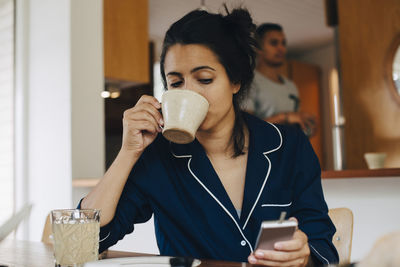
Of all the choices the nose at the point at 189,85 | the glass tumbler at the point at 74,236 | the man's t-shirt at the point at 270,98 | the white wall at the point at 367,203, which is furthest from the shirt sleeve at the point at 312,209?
the man's t-shirt at the point at 270,98

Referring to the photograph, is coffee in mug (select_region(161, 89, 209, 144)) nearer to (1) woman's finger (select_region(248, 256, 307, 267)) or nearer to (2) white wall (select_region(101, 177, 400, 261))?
(1) woman's finger (select_region(248, 256, 307, 267))

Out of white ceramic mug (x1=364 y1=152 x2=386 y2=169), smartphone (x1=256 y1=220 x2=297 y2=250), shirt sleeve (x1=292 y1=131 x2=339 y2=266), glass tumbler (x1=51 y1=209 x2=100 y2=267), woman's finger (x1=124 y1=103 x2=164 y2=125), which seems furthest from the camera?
white ceramic mug (x1=364 y1=152 x2=386 y2=169)

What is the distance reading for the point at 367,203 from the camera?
171 centimetres

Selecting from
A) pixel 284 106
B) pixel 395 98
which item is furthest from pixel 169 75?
pixel 395 98

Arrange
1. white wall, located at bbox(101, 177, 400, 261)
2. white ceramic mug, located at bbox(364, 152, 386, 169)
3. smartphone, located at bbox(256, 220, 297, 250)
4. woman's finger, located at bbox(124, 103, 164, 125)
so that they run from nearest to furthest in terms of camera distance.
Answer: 1. smartphone, located at bbox(256, 220, 297, 250)
2. woman's finger, located at bbox(124, 103, 164, 125)
3. white wall, located at bbox(101, 177, 400, 261)
4. white ceramic mug, located at bbox(364, 152, 386, 169)

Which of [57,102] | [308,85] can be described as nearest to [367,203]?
[57,102]

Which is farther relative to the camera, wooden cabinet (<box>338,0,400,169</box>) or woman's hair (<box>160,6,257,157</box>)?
wooden cabinet (<box>338,0,400,169</box>)

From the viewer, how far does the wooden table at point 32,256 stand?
842 millimetres

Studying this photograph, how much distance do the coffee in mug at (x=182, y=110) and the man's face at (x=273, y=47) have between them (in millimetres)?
2475

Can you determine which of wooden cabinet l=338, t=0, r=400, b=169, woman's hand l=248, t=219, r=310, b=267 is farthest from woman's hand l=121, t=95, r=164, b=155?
wooden cabinet l=338, t=0, r=400, b=169

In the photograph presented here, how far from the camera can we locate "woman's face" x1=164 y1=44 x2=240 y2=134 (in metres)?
1.10

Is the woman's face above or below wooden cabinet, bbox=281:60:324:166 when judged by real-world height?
below

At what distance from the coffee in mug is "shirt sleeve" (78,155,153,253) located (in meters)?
0.28

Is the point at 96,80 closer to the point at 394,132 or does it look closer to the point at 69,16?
the point at 69,16
